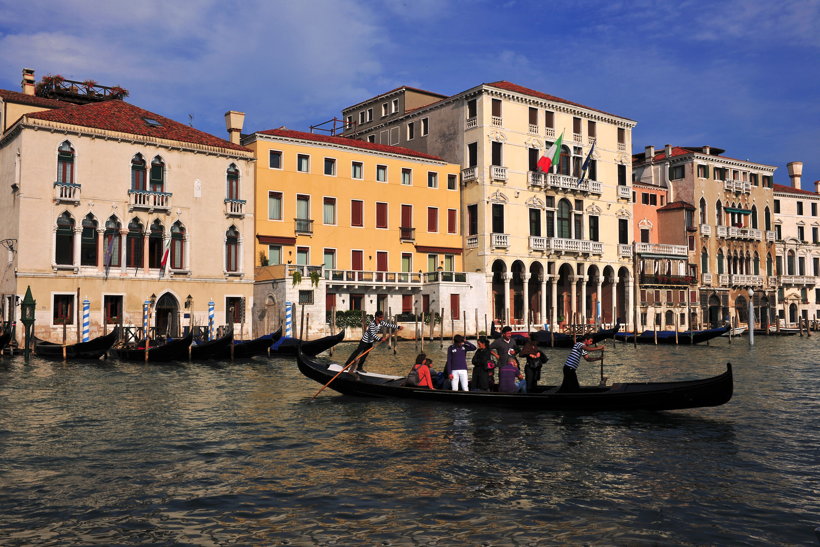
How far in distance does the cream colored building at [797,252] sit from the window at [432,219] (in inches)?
1109

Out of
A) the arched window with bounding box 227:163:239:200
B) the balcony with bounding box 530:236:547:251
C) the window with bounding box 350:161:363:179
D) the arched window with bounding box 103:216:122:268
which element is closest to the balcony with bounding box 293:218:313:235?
the arched window with bounding box 227:163:239:200

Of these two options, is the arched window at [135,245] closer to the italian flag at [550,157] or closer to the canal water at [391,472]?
the canal water at [391,472]

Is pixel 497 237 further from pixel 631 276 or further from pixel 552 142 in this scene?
pixel 631 276

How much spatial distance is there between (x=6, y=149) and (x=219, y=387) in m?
18.4

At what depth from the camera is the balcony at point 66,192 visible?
2916cm

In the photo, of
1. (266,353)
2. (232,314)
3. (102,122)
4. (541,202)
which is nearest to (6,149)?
(102,122)

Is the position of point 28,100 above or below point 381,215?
above

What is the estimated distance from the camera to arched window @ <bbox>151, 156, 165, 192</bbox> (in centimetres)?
3145

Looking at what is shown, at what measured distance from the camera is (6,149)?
101 feet

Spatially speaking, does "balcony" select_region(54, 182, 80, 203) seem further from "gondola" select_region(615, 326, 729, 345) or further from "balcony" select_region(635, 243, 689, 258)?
"balcony" select_region(635, 243, 689, 258)

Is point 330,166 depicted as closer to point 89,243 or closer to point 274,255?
point 274,255

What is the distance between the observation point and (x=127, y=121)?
3145 cm

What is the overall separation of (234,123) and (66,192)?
8.12 meters

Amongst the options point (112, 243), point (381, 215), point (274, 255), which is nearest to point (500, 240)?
point (381, 215)
